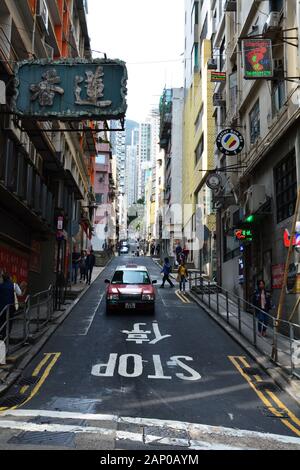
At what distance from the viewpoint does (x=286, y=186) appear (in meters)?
15.4

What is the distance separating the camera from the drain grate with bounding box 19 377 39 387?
9055 mm

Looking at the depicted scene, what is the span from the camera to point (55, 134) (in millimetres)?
25672

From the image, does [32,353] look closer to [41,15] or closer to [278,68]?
[278,68]

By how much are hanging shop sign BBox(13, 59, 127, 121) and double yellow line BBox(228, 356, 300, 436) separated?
6.99 metres

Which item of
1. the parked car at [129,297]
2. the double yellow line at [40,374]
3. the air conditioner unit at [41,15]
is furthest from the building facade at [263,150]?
the air conditioner unit at [41,15]

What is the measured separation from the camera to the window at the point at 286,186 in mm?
14609

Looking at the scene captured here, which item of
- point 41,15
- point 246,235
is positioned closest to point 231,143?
point 246,235

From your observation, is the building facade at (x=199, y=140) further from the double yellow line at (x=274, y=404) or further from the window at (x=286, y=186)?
the double yellow line at (x=274, y=404)

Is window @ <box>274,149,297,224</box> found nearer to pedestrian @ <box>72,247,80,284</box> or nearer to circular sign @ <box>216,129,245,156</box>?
circular sign @ <box>216,129,245,156</box>

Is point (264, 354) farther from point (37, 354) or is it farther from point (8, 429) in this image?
point (8, 429)

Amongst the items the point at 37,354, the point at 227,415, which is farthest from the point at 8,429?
Result: the point at 37,354

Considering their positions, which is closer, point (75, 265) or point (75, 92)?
point (75, 92)

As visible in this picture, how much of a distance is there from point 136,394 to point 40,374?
245 cm
